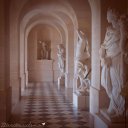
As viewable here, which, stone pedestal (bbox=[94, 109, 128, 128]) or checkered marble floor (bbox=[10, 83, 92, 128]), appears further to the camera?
checkered marble floor (bbox=[10, 83, 92, 128])

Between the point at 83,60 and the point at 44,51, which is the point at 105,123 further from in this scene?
the point at 44,51

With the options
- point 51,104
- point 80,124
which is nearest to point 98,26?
point 80,124

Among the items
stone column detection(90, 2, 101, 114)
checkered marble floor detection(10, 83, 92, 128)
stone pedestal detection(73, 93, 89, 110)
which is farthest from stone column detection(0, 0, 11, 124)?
stone pedestal detection(73, 93, 89, 110)

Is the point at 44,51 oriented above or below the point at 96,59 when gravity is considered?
above

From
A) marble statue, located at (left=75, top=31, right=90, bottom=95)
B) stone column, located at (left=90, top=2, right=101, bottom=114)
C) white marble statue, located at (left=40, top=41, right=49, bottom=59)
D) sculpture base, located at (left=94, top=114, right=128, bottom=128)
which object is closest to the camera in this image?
sculpture base, located at (left=94, top=114, right=128, bottom=128)

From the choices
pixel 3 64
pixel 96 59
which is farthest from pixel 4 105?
pixel 96 59

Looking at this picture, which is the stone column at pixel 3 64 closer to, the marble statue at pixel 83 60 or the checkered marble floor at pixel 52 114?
the checkered marble floor at pixel 52 114

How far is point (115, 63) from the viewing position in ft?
23.6

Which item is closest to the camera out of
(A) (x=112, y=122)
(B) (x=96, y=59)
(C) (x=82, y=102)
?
(A) (x=112, y=122)

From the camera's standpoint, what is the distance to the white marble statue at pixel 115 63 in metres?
7.01

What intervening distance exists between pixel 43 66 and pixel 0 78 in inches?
715

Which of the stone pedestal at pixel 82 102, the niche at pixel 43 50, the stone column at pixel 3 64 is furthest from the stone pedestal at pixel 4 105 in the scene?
the niche at pixel 43 50

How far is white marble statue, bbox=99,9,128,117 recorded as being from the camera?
276 inches

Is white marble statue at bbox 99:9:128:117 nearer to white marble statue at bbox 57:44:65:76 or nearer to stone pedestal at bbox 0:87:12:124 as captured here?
stone pedestal at bbox 0:87:12:124
